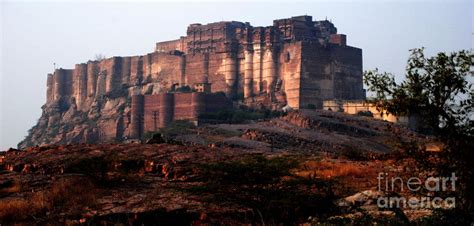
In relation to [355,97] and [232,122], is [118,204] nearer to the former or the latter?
[232,122]

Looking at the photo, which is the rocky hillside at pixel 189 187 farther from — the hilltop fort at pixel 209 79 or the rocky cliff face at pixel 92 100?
the rocky cliff face at pixel 92 100

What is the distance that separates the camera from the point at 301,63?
53750mm

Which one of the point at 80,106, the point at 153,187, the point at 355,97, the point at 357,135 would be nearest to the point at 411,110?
the point at 153,187

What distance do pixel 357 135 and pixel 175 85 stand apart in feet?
77.2

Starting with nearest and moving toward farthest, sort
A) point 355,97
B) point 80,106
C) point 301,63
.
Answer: point 301,63 < point 355,97 < point 80,106

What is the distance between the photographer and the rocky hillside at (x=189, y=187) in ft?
35.4

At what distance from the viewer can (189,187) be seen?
12.3 metres

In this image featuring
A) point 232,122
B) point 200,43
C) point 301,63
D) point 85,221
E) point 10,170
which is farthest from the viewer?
point 200,43
